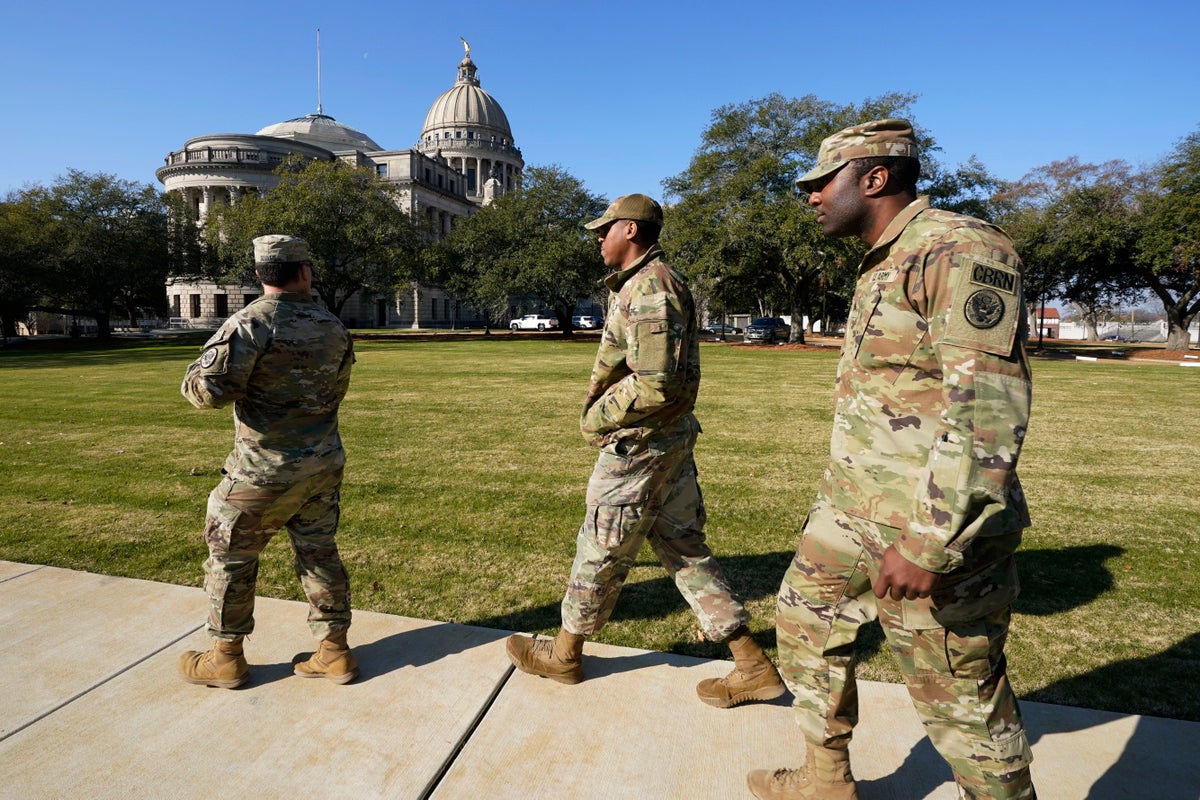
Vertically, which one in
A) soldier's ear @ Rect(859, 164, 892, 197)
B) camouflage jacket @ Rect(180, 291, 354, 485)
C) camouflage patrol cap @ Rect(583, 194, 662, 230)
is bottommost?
camouflage jacket @ Rect(180, 291, 354, 485)

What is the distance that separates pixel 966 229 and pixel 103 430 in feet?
39.6

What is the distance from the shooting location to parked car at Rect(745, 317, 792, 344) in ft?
129

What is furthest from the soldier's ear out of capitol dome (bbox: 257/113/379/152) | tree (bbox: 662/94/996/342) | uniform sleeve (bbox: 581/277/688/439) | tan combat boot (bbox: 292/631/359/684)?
capitol dome (bbox: 257/113/379/152)

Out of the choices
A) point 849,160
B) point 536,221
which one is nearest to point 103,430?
point 849,160

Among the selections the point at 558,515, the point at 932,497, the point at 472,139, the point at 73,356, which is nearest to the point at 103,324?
the point at 73,356

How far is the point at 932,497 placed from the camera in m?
1.75

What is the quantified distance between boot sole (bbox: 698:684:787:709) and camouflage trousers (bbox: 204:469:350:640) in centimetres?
180

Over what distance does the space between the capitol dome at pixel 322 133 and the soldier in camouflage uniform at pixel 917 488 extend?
10120cm

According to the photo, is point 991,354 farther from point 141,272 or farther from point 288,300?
point 141,272

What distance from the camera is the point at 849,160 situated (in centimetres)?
210

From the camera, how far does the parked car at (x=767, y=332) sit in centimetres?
3925

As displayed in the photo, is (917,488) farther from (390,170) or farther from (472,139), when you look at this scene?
(472,139)

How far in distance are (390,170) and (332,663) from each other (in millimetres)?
86042

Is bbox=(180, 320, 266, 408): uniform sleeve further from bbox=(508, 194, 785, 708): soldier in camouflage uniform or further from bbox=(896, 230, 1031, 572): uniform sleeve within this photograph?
bbox=(896, 230, 1031, 572): uniform sleeve
